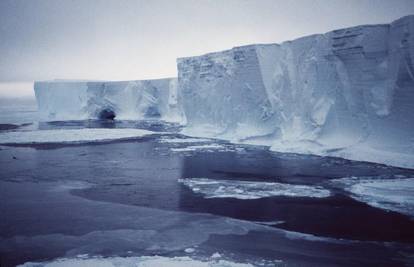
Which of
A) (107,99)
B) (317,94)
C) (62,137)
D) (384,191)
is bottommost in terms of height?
(62,137)

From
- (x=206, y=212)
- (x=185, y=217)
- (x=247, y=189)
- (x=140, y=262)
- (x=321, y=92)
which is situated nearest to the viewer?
(x=140, y=262)

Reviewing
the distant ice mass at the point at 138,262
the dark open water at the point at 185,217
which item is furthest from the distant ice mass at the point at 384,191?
the distant ice mass at the point at 138,262

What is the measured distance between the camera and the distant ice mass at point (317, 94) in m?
11.1

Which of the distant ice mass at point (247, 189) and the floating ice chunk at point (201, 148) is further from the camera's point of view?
the floating ice chunk at point (201, 148)

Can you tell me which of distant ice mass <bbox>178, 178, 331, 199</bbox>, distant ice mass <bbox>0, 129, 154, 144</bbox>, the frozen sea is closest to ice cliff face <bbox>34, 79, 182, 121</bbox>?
distant ice mass <bbox>0, 129, 154, 144</bbox>

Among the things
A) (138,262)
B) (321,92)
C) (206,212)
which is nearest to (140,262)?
(138,262)

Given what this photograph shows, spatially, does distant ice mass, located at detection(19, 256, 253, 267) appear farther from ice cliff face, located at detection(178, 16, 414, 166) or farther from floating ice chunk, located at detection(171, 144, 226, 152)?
floating ice chunk, located at detection(171, 144, 226, 152)

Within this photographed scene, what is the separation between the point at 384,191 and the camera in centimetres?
791

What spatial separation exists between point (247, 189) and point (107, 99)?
2884 centimetres

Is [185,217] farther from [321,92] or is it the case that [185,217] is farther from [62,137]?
[62,137]

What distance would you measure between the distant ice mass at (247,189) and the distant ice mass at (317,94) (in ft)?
12.3

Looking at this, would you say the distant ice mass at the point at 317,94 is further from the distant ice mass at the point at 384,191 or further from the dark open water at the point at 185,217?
the distant ice mass at the point at 384,191

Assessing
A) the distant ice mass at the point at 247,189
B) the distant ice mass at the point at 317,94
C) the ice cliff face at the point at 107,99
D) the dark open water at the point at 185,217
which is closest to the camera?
the dark open water at the point at 185,217

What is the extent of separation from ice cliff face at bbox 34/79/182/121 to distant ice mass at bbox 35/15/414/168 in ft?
41.3
